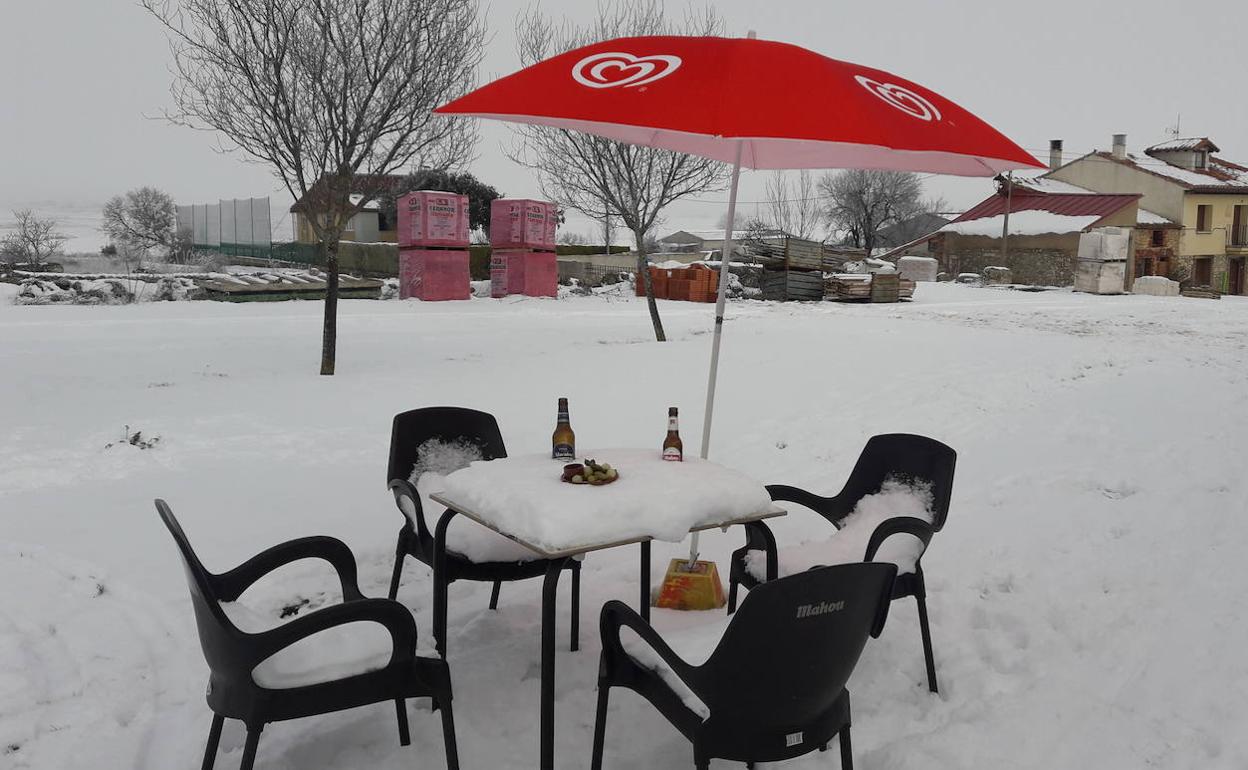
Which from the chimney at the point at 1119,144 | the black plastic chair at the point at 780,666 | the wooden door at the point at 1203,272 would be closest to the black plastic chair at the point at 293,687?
the black plastic chair at the point at 780,666

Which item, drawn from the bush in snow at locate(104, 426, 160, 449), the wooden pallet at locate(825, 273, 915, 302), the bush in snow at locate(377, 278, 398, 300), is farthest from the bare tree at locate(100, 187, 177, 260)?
the bush in snow at locate(104, 426, 160, 449)

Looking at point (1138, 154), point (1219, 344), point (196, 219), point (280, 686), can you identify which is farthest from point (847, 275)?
point (196, 219)

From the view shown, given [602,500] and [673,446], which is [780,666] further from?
[673,446]

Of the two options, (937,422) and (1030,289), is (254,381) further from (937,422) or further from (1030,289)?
(1030,289)

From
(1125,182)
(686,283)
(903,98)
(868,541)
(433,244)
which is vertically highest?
(1125,182)

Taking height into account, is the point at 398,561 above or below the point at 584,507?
below

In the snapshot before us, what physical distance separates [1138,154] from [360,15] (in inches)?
1834

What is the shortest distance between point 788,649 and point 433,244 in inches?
849

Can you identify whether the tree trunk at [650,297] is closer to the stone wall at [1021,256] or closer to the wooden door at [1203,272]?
the stone wall at [1021,256]

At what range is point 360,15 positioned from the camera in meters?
10.1

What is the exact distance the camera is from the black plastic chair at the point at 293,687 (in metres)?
2.25

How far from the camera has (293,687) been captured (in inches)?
91.4

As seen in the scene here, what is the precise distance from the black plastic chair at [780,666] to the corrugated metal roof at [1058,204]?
4052 cm

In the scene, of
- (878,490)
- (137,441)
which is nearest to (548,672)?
(878,490)
